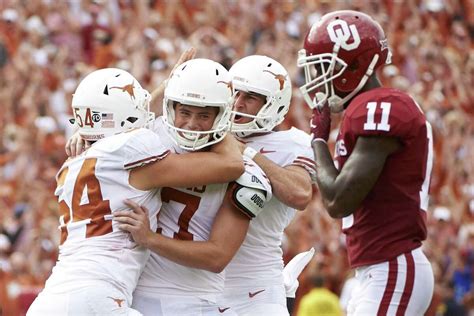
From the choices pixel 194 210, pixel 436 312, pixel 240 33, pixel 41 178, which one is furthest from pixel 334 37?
pixel 240 33

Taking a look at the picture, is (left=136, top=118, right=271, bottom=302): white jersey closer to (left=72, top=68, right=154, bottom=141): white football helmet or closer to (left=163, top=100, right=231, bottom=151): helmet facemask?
(left=163, top=100, right=231, bottom=151): helmet facemask

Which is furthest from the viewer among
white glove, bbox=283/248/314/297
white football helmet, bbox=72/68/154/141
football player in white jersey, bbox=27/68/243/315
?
white glove, bbox=283/248/314/297

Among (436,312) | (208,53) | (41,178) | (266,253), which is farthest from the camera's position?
(208,53)

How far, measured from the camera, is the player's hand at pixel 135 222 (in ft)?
18.9

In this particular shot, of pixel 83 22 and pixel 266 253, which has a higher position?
pixel 266 253

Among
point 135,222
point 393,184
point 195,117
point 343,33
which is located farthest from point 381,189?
point 135,222

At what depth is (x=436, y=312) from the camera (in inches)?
505

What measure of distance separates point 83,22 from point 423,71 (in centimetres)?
465

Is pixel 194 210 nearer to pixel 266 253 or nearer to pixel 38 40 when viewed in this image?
pixel 266 253

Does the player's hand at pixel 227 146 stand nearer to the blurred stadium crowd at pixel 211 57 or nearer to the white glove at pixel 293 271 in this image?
the white glove at pixel 293 271

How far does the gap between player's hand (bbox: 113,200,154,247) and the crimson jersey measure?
Answer: 104 centimetres

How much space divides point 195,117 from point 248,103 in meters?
0.75

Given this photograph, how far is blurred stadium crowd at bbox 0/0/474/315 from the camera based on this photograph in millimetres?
13250

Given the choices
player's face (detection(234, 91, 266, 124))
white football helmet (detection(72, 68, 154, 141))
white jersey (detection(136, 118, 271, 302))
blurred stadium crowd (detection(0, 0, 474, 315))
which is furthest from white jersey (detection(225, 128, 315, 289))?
blurred stadium crowd (detection(0, 0, 474, 315))
